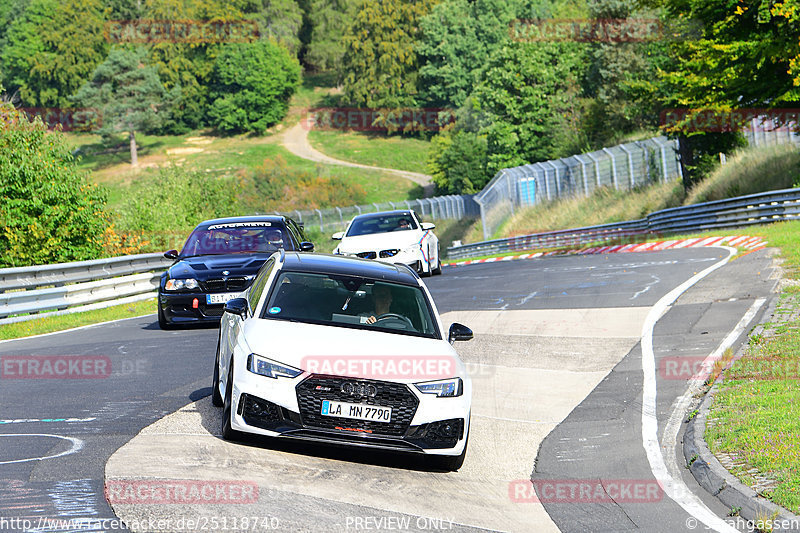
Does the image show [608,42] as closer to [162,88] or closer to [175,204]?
[175,204]

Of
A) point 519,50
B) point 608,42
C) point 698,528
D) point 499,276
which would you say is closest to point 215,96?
point 519,50

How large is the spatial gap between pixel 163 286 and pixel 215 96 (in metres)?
119

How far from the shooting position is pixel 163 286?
15.8 metres

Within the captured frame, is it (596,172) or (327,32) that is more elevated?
(327,32)

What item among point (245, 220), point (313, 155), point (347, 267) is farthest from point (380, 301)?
point (313, 155)

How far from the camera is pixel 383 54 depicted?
124 metres

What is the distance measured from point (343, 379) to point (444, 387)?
Result: 0.83 metres

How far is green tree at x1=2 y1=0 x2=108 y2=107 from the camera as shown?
13500cm

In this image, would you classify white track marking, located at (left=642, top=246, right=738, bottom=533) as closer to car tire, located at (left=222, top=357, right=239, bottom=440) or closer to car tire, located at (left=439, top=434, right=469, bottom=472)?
car tire, located at (left=439, top=434, right=469, bottom=472)
